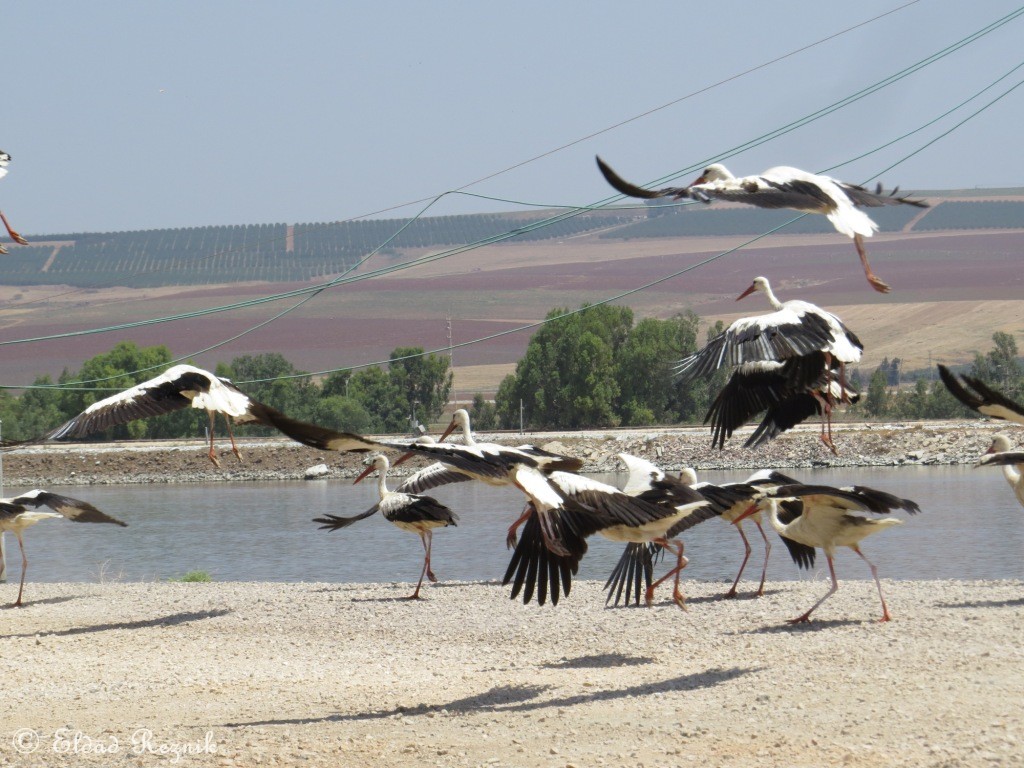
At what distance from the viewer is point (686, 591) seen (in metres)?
15.3

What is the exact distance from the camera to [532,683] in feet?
32.8

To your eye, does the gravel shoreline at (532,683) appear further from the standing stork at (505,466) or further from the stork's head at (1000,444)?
the stork's head at (1000,444)

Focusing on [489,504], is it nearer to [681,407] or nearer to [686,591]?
[686,591]

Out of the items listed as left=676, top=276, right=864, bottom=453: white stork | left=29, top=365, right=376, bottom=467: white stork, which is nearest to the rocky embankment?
left=29, top=365, right=376, bottom=467: white stork

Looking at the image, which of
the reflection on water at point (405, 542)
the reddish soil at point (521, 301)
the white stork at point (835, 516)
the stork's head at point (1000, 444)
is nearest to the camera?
the white stork at point (835, 516)

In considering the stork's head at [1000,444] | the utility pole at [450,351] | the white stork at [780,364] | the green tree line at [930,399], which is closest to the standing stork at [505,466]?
the white stork at [780,364]

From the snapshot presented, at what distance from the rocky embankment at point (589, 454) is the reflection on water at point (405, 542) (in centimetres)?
418

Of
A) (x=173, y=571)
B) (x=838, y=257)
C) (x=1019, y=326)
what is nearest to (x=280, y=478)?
(x=173, y=571)

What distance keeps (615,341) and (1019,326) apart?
74.0 metres

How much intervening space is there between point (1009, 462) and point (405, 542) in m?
19.2

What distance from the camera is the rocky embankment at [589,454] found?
158 ft

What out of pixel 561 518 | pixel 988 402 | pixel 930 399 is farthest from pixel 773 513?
pixel 930 399

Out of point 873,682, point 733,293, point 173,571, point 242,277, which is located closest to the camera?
point 873,682

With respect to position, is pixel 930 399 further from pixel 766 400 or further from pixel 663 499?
pixel 663 499
